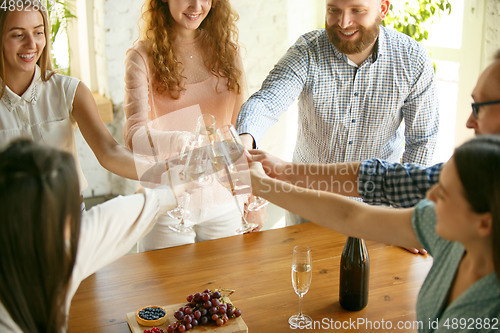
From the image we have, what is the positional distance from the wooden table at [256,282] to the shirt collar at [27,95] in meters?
0.79

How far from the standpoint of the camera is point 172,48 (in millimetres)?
2584

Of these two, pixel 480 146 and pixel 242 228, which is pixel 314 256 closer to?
pixel 242 228

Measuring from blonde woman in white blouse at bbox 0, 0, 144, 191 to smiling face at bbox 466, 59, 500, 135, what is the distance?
1.39m

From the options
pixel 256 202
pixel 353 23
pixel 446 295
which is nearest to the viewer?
pixel 446 295

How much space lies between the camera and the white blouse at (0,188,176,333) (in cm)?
138

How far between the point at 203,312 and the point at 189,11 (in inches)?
57.8

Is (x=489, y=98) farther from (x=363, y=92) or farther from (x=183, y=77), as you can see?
(x=183, y=77)

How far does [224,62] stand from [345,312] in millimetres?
1395

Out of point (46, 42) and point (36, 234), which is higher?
point (46, 42)

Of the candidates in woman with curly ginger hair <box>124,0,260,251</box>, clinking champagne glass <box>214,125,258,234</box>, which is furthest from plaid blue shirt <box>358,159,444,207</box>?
woman with curly ginger hair <box>124,0,260,251</box>

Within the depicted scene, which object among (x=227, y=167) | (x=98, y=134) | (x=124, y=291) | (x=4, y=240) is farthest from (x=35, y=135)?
(x=4, y=240)

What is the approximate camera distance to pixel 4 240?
1088mm

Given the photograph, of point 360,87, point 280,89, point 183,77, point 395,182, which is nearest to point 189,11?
point 183,77

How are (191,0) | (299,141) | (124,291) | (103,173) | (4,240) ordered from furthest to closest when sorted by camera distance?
(103,173), (299,141), (191,0), (124,291), (4,240)
